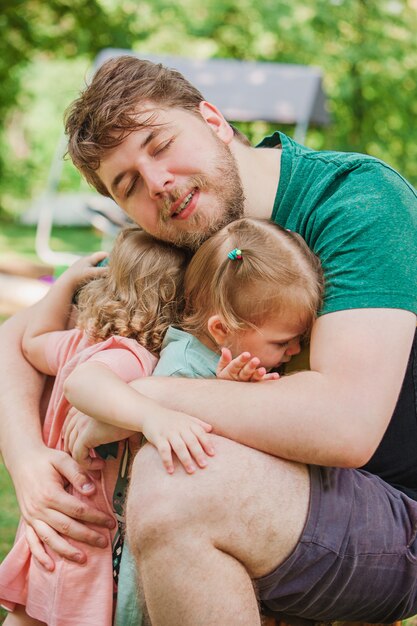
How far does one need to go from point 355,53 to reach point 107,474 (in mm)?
13307

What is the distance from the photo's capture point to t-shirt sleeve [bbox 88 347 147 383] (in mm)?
1918

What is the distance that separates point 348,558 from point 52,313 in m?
1.13

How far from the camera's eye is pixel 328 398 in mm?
1671

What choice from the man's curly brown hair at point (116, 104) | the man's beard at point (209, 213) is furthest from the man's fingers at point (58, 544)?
the man's curly brown hair at point (116, 104)

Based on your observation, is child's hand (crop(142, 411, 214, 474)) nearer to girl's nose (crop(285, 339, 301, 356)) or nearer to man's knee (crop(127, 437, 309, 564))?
man's knee (crop(127, 437, 309, 564))

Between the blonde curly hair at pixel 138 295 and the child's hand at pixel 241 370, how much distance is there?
1.08 ft

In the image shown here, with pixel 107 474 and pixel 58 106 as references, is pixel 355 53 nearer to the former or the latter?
pixel 58 106

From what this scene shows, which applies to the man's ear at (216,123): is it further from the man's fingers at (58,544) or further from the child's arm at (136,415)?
the man's fingers at (58,544)

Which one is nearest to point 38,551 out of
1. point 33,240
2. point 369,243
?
point 369,243

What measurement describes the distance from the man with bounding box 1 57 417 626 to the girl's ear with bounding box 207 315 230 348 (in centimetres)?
22

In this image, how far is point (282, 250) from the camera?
1938 millimetres

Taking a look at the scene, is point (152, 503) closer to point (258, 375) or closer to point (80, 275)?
point (258, 375)

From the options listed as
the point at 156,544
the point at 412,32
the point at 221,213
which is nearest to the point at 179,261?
the point at 221,213

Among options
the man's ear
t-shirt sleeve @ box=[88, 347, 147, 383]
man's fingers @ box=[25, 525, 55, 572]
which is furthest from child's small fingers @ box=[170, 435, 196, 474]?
the man's ear
